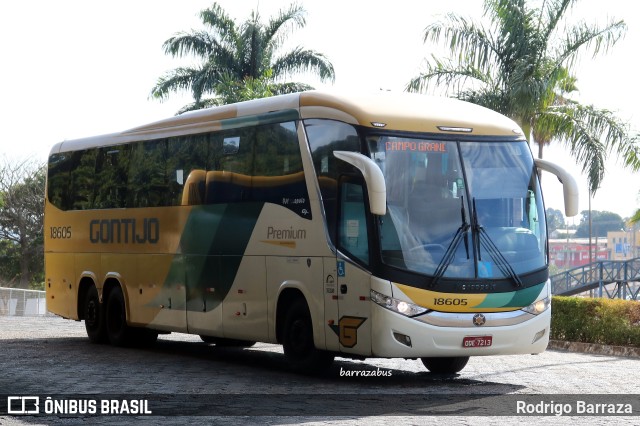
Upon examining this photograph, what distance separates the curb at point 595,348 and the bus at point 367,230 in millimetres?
7414

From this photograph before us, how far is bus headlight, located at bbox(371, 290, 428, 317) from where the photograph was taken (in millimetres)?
14242

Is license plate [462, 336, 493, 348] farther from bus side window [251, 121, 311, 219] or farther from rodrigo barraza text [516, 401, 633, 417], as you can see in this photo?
bus side window [251, 121, 311, 219]

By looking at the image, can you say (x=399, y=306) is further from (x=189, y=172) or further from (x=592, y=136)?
(x=592, y=136)

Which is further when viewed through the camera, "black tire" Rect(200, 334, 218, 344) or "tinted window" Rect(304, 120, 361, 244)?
"black tire" Rect(200, 334, 218, 344)

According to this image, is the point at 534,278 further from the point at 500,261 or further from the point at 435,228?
the point at 435,228

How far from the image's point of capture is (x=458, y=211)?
1474 centimetres

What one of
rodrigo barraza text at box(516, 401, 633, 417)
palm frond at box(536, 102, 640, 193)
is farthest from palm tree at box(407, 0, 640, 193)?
rodrigo barraza text at box(516, 401, 633, 417)

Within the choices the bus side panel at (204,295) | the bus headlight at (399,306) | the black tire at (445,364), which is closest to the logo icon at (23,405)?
the bus headlight at (399,306)

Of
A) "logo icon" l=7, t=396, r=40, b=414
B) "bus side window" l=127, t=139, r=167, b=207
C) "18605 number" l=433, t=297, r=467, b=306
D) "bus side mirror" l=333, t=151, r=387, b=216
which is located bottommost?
"logo icon" l=7, t=396, r=40, b=414

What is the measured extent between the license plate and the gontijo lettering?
23.8 feet

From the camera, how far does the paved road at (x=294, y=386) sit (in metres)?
11.6

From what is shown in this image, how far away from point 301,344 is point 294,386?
1276 millimetres

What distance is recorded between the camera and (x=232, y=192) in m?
17.6

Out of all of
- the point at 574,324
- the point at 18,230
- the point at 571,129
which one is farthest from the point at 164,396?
the point at 18,230
